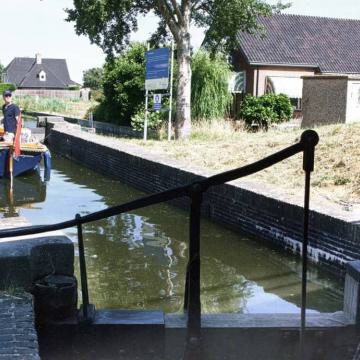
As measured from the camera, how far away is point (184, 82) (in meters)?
18.9

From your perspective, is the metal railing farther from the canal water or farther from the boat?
the boat

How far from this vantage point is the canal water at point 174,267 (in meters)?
5.80

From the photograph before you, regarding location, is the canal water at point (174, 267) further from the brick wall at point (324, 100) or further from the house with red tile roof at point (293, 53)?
the house with red tile roof at point (293, 53)

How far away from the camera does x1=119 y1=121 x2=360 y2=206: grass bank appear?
9414mm

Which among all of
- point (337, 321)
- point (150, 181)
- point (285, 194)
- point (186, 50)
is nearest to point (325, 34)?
point (186, 50)

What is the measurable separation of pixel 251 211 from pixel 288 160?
3.41 meters

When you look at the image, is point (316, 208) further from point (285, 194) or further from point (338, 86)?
point (338, 86)

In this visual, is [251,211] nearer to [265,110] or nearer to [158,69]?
[158,69]

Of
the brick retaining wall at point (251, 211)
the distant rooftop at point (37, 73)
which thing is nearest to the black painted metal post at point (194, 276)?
the brick retaining wall at point (251, 211)

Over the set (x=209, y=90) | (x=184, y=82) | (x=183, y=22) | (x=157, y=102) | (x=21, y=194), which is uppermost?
(x=183, y=22)

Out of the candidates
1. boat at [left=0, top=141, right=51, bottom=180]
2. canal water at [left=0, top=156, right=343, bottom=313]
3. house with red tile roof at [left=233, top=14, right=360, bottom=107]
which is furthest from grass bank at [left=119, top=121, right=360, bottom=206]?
house with red tile roof at [left=233, top=14, right=360, bottom=107]

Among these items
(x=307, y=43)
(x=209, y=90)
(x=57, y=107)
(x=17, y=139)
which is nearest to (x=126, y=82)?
(x=209, y=90)

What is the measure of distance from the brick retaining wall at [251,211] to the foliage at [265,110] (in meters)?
9.97

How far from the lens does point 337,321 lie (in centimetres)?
360
